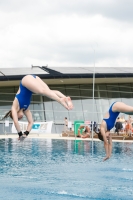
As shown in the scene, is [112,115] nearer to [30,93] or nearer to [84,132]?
[30,93]

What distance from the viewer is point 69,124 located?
31.9 metres

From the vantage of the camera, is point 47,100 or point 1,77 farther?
point 47,100

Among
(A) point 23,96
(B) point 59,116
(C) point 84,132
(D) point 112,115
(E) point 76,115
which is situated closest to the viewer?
(A) point 23,96

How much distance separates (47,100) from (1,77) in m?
7.32

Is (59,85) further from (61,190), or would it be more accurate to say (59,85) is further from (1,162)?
(61,190)

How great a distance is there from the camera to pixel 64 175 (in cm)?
1363

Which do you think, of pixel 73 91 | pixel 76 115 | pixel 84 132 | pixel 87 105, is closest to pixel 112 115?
pixel 84 132

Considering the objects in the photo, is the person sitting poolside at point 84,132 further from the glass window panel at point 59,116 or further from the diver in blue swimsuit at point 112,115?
the diver in blue swimsuit at point 112,115

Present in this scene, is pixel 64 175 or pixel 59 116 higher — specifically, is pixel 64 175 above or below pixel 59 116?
below

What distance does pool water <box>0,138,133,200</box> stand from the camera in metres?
11.1

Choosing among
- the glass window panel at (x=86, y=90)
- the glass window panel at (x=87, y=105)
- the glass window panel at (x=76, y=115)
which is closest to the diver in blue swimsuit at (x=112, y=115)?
the glass window panel at (x=76, y=115)

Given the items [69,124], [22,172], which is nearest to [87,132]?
[69,124]

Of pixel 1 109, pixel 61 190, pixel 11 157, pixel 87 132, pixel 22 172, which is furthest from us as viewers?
pixel 1 109

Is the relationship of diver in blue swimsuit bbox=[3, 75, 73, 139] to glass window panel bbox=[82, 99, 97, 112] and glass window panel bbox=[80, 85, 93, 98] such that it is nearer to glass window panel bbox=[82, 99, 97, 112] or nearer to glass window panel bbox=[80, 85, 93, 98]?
glass window panel bbox=[82, 99, 97, 112]
